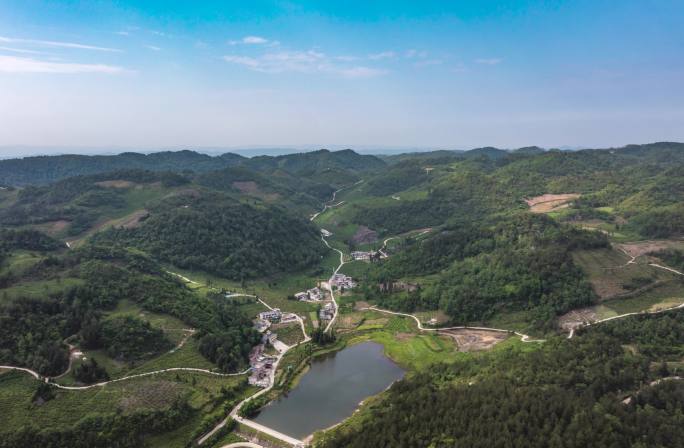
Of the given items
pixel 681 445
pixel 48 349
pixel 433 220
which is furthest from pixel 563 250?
pixel 48 349

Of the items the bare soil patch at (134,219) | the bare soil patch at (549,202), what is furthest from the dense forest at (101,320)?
the bare soil patch at (549,202)

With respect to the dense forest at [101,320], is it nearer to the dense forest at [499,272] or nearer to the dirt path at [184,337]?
the dirt path at [184,337]

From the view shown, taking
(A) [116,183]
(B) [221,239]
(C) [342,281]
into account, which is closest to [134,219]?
(B) [221,239]

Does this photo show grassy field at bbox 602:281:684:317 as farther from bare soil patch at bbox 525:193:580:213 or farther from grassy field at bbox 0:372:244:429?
bare soil patch at bbox 525:193:580:213

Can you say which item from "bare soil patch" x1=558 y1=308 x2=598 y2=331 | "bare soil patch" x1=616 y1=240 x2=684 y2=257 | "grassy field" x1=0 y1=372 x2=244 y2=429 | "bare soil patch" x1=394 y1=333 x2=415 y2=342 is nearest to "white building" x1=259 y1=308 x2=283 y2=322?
"bare soil patch" x1=394 y1=333 x2=415 y2=342

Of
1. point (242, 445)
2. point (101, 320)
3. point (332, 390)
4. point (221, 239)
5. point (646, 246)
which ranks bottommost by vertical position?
point (242, 445)

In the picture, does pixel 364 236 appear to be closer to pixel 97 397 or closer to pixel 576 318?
pixel 576 318
